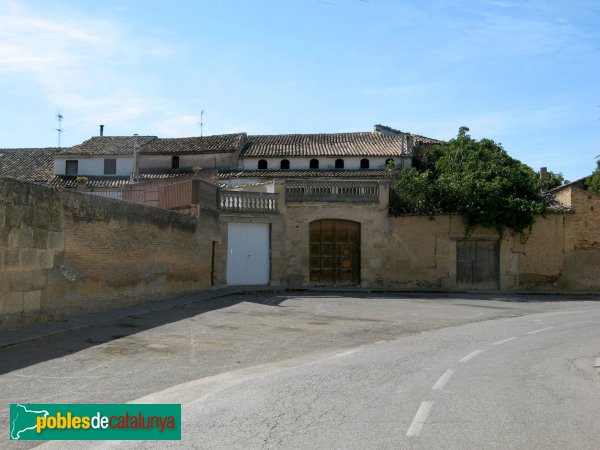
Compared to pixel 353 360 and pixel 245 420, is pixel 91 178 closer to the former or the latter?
pixel 353 360

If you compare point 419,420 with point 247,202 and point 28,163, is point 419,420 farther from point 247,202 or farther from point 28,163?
point 28,163

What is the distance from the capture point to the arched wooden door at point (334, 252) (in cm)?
2848

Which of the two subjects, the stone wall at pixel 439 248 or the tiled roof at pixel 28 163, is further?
the tiled roof at pixel 28 163

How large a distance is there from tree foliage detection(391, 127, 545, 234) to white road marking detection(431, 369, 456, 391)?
19.6 metres

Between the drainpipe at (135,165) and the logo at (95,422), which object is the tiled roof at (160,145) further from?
the logo at (95,422)

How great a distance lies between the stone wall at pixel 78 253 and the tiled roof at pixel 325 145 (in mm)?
21953

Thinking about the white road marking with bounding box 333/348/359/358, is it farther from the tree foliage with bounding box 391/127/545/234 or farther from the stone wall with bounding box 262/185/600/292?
the tree foliage with bounding box 391/127/545/234

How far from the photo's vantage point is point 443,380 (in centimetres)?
866

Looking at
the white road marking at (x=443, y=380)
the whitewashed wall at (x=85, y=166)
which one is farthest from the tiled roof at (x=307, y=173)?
the white road marking at (x=443, y=380)

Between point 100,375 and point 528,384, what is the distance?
6.06 metres

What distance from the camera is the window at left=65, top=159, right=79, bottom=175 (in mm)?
46438

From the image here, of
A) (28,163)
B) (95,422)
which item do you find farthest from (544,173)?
(95,422)

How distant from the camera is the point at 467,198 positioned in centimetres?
2814

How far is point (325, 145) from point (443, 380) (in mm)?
36585
